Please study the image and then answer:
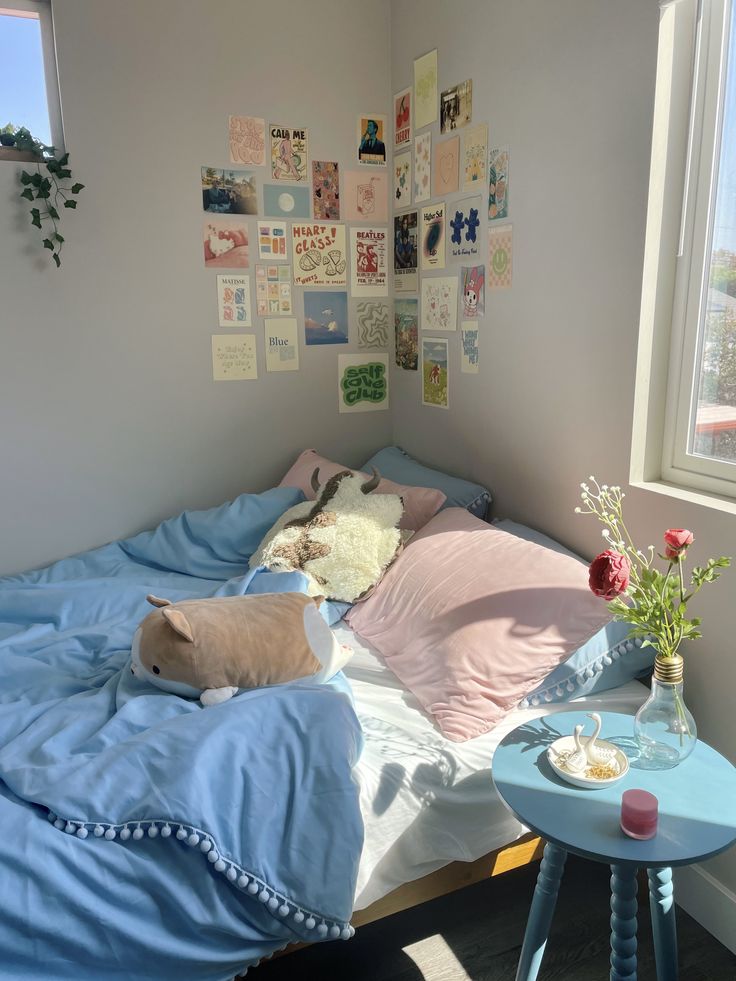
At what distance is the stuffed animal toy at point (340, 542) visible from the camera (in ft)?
6.73

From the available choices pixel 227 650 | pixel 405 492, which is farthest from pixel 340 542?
pixel 227 650

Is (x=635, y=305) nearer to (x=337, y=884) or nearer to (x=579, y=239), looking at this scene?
(x=579, y=239)

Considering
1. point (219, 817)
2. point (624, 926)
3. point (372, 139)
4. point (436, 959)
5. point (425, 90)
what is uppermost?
point (425, 90)

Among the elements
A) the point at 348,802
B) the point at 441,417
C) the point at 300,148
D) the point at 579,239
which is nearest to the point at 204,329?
the point at 300,148

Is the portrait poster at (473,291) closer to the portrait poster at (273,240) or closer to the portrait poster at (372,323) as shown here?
the portrait poster at (372,323)

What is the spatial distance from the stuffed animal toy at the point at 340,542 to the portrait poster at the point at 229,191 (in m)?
1.03

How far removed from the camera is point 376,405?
2926mm

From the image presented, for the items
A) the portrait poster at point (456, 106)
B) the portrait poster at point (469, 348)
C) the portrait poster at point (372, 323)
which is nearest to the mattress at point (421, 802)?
the portrait poster at point (469, 348)

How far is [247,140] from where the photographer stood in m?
2.55

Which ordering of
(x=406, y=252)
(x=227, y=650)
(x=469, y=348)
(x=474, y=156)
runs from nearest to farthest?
1. (x=227, y=650)
2. (x=474, y=156)
3. (x=469, y=348)
4. (x=406, y=252)

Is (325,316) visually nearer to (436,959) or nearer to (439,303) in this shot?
(439,303)

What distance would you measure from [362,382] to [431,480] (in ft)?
1.99

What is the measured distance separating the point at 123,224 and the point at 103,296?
9.3 inches

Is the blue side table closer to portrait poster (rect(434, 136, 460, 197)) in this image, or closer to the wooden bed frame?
the wooden bed frame
